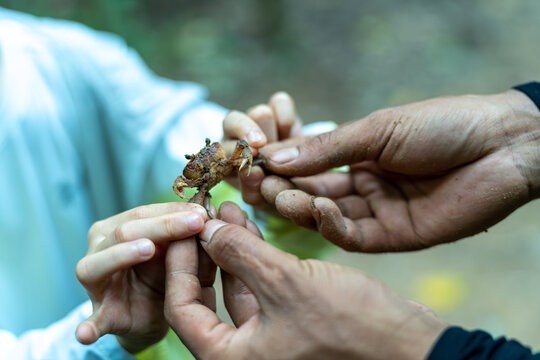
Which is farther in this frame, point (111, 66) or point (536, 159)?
point (111, 66)

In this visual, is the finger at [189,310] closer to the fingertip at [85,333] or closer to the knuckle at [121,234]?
the knuckle at [121,234]

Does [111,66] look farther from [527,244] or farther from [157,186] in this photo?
[527,244]

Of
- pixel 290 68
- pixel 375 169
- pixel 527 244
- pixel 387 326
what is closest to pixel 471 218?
pixel 375 169

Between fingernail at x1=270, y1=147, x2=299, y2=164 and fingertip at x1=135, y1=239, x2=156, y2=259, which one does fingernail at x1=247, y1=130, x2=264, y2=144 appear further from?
fingertip at x1=135, y1=239, x2=156, y2=259

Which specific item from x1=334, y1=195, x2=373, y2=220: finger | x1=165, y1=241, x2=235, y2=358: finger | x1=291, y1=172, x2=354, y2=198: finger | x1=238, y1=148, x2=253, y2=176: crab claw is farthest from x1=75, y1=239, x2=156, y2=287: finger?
x1=334, y1=195, x2=373, y2=220: finger

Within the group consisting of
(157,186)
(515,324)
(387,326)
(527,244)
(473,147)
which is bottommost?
(515,324)

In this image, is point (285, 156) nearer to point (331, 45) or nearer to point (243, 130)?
point (243, 130)

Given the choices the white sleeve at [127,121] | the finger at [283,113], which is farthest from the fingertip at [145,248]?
the white sleeve at [127,121]
